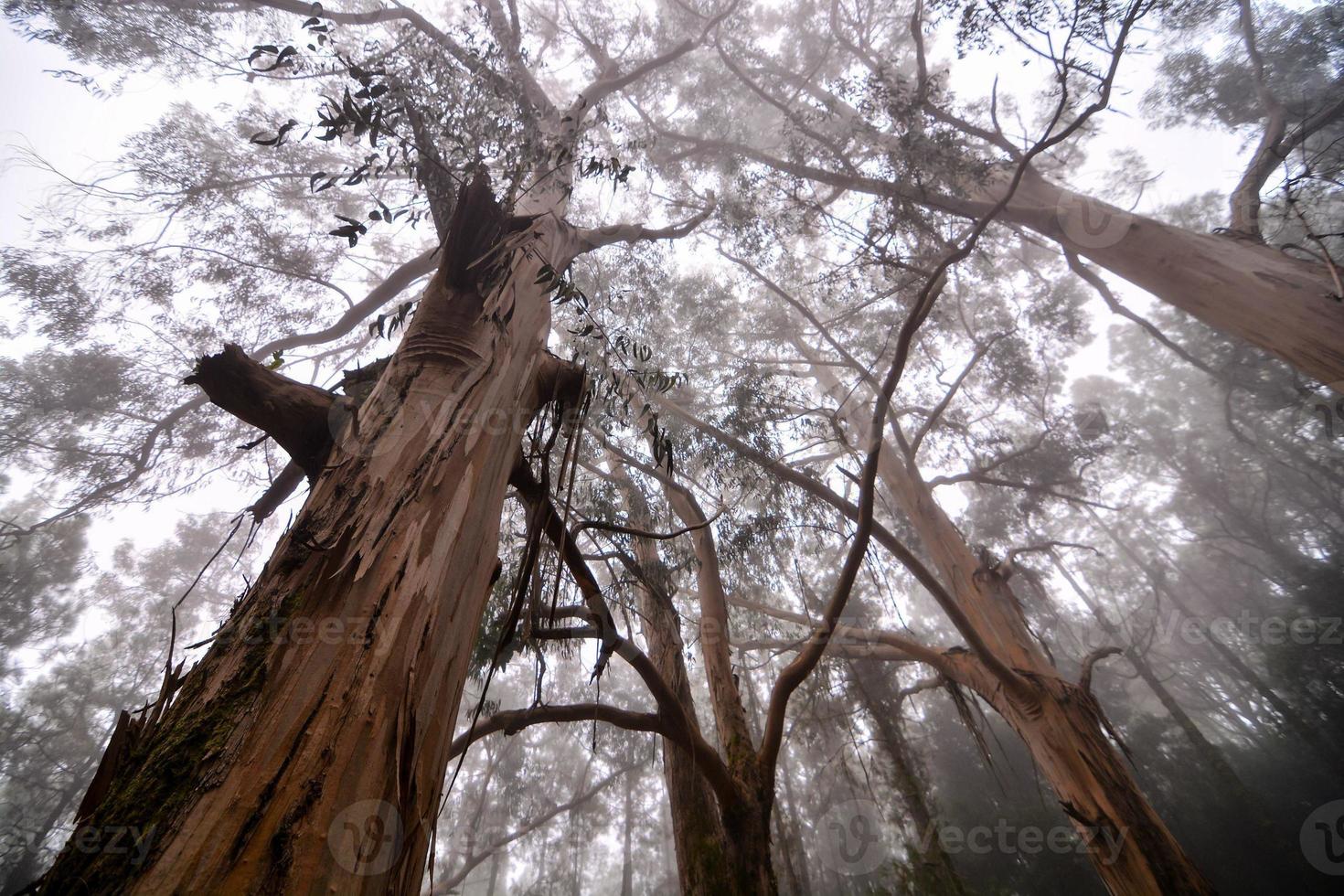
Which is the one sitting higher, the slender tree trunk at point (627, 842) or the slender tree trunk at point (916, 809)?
the slender tree trunk at point (627, 842)

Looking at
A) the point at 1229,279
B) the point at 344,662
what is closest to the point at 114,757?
the point at 344,662

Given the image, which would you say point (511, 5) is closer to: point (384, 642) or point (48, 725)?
A: point (384, 642)

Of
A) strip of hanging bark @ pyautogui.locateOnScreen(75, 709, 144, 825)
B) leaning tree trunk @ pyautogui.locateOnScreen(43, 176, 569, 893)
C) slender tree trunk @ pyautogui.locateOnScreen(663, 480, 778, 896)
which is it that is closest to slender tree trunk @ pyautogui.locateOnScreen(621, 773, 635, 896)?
slender tree trunk @ pyautogui.locateOnScreen(663, 480, 778, 896)

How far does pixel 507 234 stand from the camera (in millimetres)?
1693

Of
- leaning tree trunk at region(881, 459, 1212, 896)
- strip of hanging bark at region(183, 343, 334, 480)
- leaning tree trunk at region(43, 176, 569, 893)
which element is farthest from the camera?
leaning tree trunk at region(881, 459, 1212, 896)

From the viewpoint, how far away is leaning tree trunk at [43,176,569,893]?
638mm

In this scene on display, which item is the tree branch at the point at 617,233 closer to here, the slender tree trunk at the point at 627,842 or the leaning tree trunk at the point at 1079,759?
the leaning tree trunk at the point at 1079,759

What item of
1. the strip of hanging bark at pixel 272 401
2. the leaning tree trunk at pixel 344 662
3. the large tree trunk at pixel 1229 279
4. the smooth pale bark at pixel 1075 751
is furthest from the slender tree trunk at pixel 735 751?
the large tree trunk at pixel 1229 279

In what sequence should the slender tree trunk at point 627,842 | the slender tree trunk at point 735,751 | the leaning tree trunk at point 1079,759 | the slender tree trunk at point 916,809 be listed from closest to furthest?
1. the slender tree trunk at point 735,751
2. the leaning tree trunk at point 1079,759
3. the slender tree trunk at point 916,809
4. the slender tree trunk at point 627,842

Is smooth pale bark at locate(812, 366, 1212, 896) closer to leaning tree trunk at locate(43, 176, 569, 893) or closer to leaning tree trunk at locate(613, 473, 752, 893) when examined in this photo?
leaning tree trunk at locate(613, 473, 752, 893)

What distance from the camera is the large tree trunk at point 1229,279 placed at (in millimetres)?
2729

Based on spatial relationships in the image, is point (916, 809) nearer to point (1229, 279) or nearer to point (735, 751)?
point (735, 751)

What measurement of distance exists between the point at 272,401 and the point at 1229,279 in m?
4.61

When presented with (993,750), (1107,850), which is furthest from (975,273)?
(993,750)
